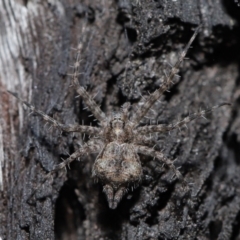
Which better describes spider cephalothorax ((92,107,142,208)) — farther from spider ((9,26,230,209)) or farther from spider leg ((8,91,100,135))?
spider leg ((8,91,100,135))

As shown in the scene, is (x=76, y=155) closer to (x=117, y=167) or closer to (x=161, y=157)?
(x=117, y=167)

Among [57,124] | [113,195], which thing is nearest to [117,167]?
[113,195]

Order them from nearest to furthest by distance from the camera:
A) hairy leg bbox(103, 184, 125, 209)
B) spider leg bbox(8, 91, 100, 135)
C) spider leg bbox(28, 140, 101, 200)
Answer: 1. hairy leg bbox(103, 184, 125, 209)
2. spider leg bbox(28, 140, 101, 200)
3. spider leg bbox(8, 91, 100, 135)

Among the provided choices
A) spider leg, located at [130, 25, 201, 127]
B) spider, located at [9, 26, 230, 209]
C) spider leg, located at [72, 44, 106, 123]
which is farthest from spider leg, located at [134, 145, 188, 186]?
spider leg, located at [72, 44, 106, 123]

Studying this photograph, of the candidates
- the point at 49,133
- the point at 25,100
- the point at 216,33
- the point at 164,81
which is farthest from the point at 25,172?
the point at 216,33

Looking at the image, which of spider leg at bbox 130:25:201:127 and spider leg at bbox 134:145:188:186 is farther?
spider leg at bbox 130:25:201:127

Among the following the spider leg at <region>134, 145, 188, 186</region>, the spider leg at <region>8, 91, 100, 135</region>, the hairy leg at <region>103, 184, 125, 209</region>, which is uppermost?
the spider leg at <region>8, 91, 100, 135</region>

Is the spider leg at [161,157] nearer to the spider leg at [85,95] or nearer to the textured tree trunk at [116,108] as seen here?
the textured tree trunk at [116,108]
